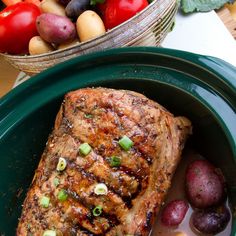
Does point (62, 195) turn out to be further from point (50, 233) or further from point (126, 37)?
point (126, 37)

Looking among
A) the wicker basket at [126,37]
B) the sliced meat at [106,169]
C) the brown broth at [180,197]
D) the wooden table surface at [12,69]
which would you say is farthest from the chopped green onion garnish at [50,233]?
the wooden table surface at [12,69]

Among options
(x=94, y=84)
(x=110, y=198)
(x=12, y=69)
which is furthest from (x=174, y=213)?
(x=12, y=69)

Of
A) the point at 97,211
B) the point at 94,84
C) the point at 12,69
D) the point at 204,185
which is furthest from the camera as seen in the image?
the point at 12,69

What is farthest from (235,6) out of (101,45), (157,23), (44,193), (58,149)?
(44,193)

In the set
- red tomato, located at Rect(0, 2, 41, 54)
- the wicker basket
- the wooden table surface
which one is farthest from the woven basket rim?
the wooden table surface

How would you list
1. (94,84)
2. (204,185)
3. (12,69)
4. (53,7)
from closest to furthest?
(204,185) < (94,84) < (53,7) < (12,69)

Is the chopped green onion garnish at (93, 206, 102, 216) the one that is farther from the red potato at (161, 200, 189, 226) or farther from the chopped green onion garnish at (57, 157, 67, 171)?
the red potato at (161, 200, 189, 226)

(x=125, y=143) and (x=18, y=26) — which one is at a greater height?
(x=18, y=26)
